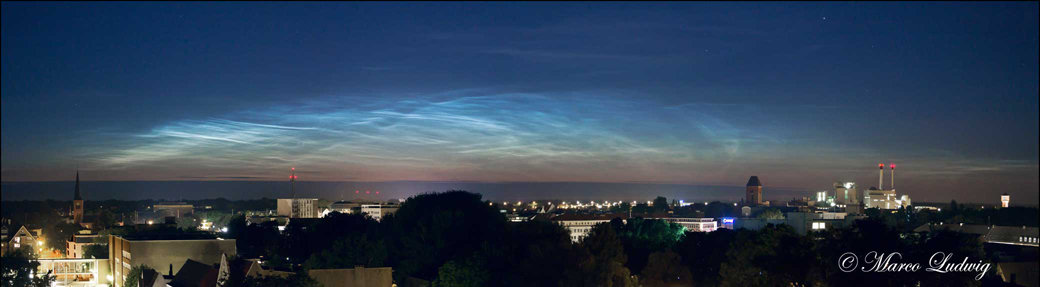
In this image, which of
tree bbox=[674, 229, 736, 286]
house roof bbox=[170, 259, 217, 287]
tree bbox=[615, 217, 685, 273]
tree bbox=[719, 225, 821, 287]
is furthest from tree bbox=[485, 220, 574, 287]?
house roof bbox=[170, 259, 217, 287]

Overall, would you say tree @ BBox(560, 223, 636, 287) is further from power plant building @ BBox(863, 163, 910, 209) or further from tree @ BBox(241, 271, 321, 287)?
power plant building @ BBox(863, 163, 910, 209)

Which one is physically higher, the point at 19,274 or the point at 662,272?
the point at 19,274

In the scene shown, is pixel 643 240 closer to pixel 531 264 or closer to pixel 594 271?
pixel 594 271

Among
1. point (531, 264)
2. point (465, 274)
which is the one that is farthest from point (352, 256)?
point (531, 264)

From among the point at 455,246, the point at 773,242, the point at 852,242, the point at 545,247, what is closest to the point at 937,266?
the point at 852,242

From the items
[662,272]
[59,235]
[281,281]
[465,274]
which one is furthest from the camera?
[59,235]

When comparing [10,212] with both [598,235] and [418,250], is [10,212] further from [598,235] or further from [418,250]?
[598,235]
